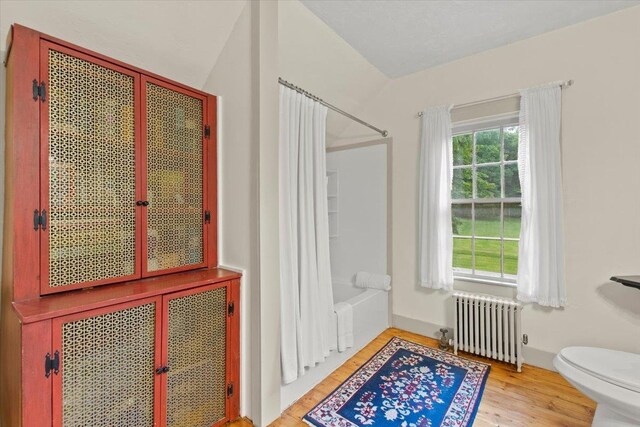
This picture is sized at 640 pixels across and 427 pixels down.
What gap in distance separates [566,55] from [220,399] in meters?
3.41

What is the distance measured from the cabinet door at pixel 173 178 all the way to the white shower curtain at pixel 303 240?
52 cm

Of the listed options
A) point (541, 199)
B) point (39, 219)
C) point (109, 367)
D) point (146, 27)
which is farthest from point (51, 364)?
point (541, 199)

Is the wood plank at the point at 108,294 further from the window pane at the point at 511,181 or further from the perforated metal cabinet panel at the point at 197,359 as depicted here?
the window pane at the point at 511,181

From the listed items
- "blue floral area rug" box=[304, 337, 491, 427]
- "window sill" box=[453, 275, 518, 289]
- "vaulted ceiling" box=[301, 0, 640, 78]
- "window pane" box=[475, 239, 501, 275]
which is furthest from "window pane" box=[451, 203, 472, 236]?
"vaulted ceiling" box=[301, 0, 640, 78]

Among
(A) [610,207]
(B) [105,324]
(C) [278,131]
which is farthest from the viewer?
(A) [610,207]

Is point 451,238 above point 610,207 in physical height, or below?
below

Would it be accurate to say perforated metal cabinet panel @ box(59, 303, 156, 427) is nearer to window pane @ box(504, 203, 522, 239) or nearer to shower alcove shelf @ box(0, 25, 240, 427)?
shower alcove shelf @ box(0, 25, 240, 427)

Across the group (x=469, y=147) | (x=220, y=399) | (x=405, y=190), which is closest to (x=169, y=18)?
(x=220, y=399)

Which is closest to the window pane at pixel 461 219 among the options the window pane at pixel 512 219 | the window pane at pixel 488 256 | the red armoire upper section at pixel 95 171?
the window pane at pixel 488 256

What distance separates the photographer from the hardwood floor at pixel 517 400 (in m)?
1.75

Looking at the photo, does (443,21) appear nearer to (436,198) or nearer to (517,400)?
(436,198)

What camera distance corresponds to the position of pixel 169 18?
1626mm

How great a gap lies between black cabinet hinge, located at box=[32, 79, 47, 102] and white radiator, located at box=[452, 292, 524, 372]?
302cm

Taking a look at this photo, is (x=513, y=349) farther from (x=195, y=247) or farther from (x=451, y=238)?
(x=195, y=247)
